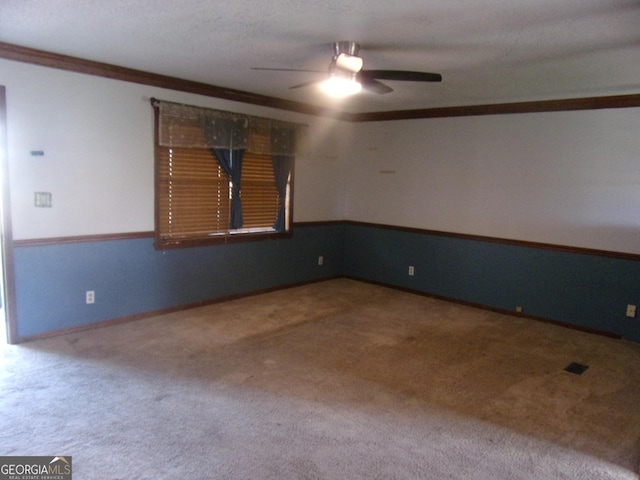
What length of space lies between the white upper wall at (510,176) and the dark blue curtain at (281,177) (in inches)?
47.2

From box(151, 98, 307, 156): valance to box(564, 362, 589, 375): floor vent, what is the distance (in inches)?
146

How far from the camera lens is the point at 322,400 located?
3.03 meters

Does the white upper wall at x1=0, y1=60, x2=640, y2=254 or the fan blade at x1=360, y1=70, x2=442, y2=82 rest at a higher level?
the fan blade at x1=360, y1=70, x2=442, y2=82

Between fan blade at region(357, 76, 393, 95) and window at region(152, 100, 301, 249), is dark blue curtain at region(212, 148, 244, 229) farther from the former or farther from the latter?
fan blade at region(357, 76, 393, 95)

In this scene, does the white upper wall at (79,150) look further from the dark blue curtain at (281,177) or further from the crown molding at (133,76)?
the dark blue curtain at (281,177)

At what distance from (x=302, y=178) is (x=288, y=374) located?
10.2ft

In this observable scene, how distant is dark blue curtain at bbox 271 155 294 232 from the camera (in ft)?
18.4

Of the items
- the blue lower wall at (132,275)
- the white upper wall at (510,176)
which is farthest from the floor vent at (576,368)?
the blue lower wall at (132,275)

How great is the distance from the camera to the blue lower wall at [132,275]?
12.7ft

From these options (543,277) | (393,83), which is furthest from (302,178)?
(543,277)

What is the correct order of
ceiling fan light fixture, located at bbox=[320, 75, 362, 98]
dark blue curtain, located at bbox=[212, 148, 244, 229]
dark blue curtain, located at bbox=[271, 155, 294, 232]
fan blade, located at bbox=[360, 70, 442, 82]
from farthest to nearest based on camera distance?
1. dark blue curtain, located at bbox=[271, 155, 294, 232]
2. dark blue curtain, located at bbox=[212, 148, 244, 229]
3. ceiling fan light fixture, located at bbox=[320, 75, 362, 98]
4. fan blade, located at bbox=[360, 70, 442, 82]

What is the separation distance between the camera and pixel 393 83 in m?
4.31

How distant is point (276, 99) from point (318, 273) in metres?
2.38

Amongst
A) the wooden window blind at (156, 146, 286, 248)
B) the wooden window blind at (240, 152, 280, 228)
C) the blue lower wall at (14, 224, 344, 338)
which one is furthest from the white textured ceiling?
the blue lower wall at (14, 224, 344, 338)
